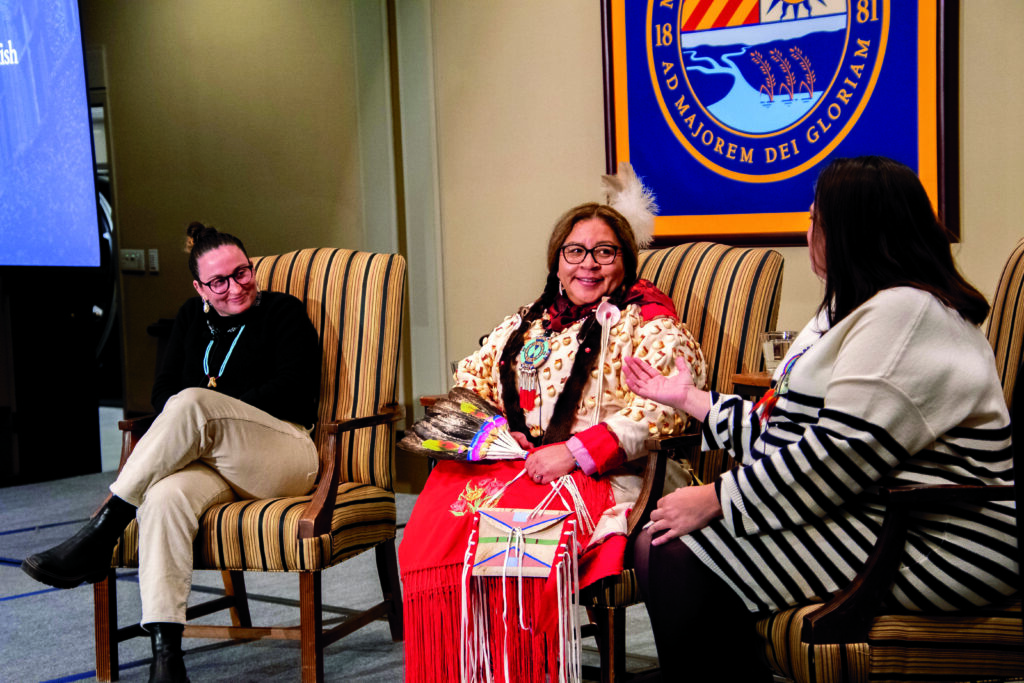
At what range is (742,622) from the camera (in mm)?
1870

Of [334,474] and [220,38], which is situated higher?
[220,38]

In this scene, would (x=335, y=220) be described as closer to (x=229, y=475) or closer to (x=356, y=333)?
(x=356, y=333)

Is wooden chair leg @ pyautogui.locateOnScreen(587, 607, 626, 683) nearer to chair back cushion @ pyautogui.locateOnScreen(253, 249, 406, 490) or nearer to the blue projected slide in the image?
chair back cushion @ pyautogui.locateOnScreen(253, 249, 406, 490)

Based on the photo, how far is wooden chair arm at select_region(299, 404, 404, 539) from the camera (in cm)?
255

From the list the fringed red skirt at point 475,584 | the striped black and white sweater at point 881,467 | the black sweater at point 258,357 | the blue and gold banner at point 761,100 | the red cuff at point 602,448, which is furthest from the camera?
the blue and gold banner at point 761,100

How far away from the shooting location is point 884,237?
1766 mm

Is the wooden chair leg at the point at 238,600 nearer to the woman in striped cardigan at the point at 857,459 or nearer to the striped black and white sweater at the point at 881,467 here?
Result: the woman in striped cardigan at the point at 857,459

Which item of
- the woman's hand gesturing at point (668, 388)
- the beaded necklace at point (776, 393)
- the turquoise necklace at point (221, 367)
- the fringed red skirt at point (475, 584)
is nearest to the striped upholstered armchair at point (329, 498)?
the turquoise necklace at point (221, 367)

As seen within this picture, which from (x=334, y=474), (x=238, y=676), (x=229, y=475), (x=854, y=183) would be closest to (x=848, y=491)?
(x=854, y=183)

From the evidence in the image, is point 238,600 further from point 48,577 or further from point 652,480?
point 652,480

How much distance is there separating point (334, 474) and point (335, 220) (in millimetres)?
2631

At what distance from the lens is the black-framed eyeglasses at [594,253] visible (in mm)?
2666

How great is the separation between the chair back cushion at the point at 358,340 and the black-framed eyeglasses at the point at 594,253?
0.59 m

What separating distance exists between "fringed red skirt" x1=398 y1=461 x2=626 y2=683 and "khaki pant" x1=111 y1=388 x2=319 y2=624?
510 mm
